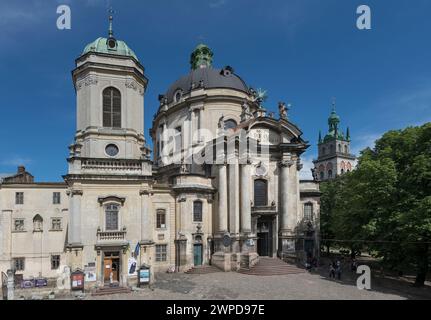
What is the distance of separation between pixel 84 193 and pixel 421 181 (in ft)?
86.0

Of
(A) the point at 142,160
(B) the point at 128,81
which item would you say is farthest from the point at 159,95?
(A) the point at 142,160

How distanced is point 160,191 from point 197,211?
4.45 meters

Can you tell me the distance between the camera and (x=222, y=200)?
34.8 metres

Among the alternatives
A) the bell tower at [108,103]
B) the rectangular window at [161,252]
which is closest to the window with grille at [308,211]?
the rectangular window at [161,252]

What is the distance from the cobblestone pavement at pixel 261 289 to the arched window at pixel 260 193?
886cm

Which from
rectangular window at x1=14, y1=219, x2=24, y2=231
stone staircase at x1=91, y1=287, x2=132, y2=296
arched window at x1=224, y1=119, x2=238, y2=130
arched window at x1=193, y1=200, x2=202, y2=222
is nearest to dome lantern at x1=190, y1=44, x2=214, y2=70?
arched window at x1=224, y1=119, x2=238, y2=130

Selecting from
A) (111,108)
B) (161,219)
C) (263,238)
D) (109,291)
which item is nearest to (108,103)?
(111,108)

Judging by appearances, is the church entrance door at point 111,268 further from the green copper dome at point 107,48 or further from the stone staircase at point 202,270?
the green copper dome at point 107,48

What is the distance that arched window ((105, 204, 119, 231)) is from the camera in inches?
1037

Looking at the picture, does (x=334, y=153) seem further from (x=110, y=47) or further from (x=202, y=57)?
(x=110, y=47)

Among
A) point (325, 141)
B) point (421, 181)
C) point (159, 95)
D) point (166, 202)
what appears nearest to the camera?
point (421, 181)

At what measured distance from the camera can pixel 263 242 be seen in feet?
120

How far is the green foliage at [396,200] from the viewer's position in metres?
24.6

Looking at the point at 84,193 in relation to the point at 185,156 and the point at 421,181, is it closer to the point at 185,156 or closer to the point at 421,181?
the point at 185,156
